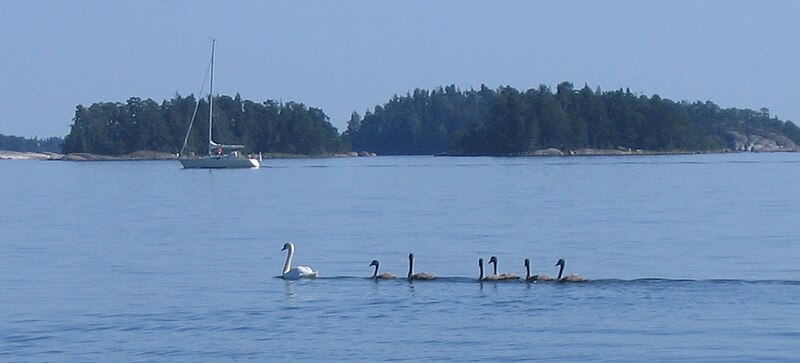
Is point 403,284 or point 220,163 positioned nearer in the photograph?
point 403,284

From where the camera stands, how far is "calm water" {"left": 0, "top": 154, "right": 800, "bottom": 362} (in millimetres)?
22375

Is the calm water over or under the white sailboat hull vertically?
under

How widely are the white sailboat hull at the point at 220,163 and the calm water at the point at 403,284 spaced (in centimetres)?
6666

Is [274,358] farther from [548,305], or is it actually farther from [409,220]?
[409,220]

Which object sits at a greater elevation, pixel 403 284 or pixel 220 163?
pixel 220 163

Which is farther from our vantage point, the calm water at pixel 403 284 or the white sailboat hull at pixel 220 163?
the white sailboat hull at pixel 220 163

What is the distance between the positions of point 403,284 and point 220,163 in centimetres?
9984

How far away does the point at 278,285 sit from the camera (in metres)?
30.5

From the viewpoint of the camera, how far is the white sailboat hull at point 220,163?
12812 cm

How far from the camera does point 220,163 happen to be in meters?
128

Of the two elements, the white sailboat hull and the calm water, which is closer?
the calm water

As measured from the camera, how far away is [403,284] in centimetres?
2961

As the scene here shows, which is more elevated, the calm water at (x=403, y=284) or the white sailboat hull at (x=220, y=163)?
the white sailboat hull at (x=220, y=163)

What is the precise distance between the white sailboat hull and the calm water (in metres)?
66.7
